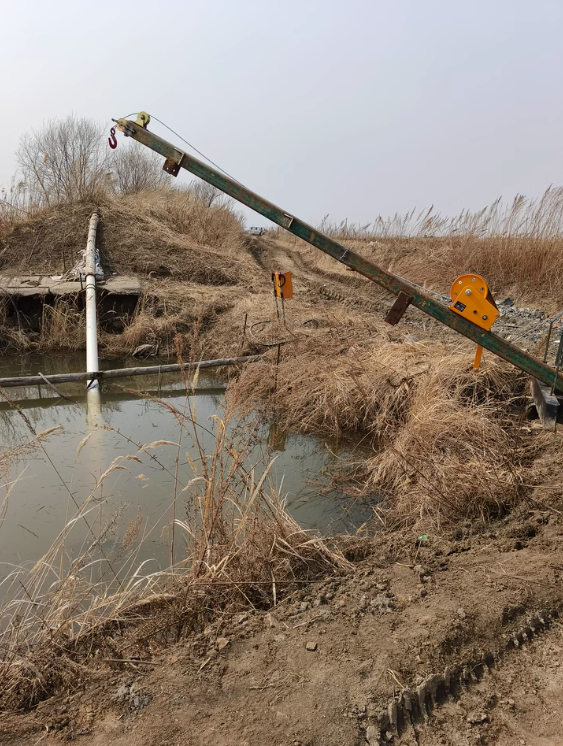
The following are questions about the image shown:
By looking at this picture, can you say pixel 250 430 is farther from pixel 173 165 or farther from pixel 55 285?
pixel 55 285

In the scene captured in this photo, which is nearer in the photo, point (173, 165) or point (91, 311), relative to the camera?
point (173, 165)

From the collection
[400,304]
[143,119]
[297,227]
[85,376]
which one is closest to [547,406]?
[400,304]

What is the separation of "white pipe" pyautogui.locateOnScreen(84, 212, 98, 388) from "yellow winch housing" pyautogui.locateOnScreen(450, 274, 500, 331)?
14.9ft

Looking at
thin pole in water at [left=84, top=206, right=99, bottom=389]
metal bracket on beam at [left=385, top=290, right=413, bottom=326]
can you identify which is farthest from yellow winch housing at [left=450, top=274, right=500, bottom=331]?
thin pole in water at [left=84, top=206, right=99, bottom=389]

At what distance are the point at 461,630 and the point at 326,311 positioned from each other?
665 cm

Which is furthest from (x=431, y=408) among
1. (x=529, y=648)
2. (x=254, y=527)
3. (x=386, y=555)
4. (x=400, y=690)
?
(x=400, y=690)

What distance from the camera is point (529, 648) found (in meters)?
1.94

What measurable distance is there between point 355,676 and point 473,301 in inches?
71.7

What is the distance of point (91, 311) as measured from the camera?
24.6 ft

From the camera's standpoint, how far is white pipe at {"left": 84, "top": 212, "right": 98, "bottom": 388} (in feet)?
20.7

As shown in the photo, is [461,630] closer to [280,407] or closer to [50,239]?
[280,407]

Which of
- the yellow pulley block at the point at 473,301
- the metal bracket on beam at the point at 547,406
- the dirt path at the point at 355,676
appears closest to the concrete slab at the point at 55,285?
the metal bracket on beam at the point at 547,406

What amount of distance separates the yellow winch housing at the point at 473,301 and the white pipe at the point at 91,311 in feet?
14.9

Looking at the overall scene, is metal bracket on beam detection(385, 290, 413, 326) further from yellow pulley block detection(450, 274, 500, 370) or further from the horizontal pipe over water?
the horizontal pipe over water
